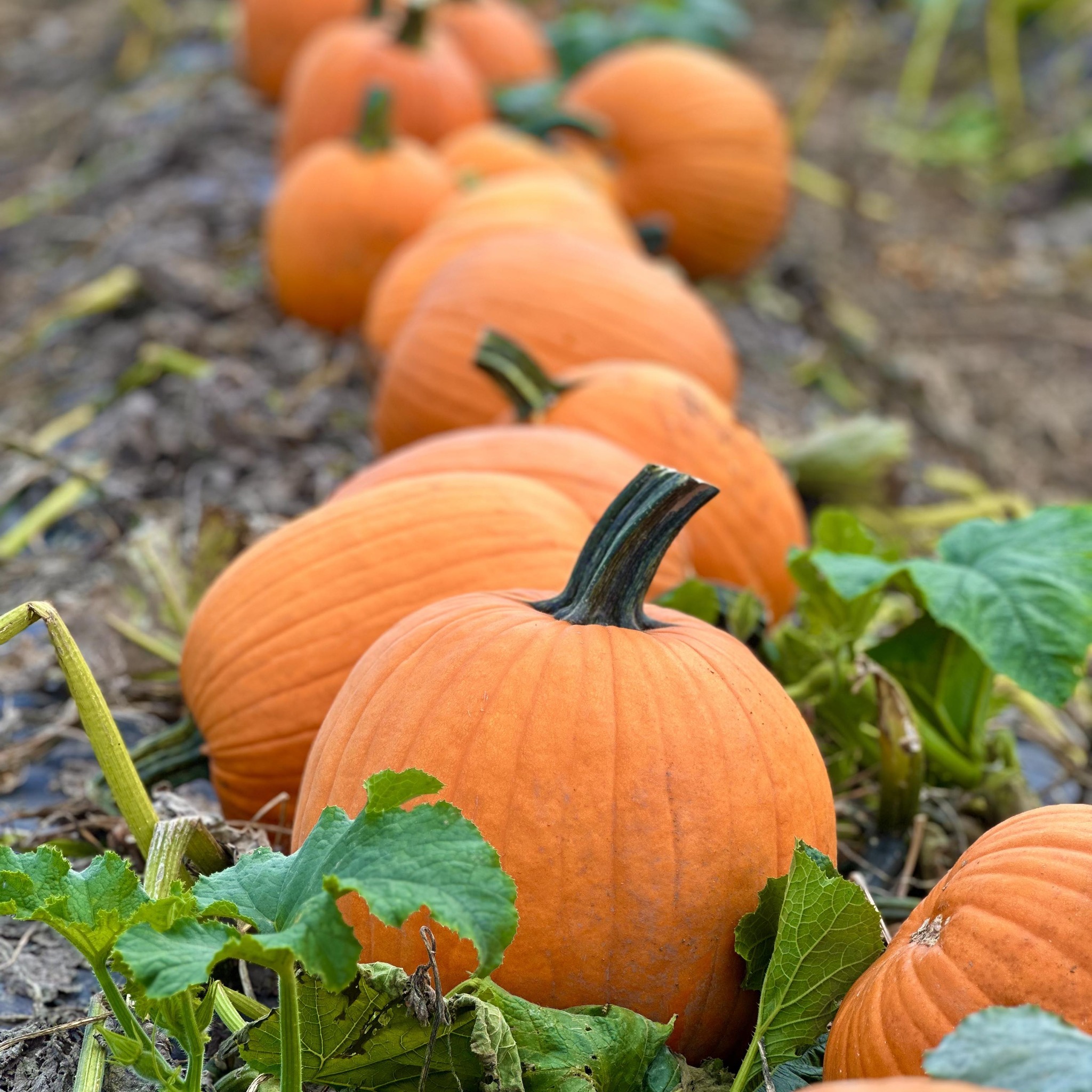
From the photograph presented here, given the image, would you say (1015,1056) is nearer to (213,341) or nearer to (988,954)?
(988,954)

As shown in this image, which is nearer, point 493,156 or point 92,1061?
point 92,1061

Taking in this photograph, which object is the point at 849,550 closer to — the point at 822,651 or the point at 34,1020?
the point at 822,651

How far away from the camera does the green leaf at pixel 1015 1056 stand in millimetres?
1001

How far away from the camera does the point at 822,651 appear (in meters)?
2.31

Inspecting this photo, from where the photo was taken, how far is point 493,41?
269 inches

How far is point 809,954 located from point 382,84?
4.79 metres

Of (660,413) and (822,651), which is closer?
(822,651)

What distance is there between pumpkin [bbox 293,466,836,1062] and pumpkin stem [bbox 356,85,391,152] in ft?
10.2

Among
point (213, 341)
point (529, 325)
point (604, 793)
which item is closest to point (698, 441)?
point (529, 325)

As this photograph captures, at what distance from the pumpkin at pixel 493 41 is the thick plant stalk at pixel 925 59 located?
11.1 feet

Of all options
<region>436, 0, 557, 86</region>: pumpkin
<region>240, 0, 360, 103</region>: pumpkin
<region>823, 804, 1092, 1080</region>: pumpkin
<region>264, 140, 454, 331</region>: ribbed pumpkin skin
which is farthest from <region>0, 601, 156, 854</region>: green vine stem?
<region>240, 0, 360, 103</region>: pumpkin

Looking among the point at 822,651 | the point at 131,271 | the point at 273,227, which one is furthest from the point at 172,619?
the point at 131,271

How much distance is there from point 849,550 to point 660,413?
610 mm

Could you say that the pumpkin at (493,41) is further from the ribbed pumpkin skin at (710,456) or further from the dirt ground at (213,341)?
the ribbed pumpkin skin at (710,456)
